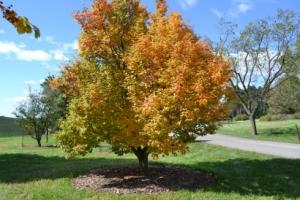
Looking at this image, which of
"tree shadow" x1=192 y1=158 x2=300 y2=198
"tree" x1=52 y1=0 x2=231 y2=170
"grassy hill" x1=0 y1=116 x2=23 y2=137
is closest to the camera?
"tree" x1=52 y1=0 x2=231 y2=170

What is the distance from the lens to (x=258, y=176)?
49.3ft

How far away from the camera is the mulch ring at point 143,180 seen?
12312mm

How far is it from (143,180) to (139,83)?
298 centimetres

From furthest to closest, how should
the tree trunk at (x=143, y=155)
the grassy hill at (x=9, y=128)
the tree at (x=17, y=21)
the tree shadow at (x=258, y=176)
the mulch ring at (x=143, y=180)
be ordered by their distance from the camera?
1. the grassy hill at (x=9, y=128)
2. the tree trunk at (x=143, y=155)
3. the tree shadow at (x=258, y=176)
4. the mulch ring at (x=143, y=180)
5. the tree at (x=17, y=21)

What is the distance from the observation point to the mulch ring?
12.3 meters

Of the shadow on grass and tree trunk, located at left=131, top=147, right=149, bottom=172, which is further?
tree trunk, located at left=131, top=147, right=149, bottom=172

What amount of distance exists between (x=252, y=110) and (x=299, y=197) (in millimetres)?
27783

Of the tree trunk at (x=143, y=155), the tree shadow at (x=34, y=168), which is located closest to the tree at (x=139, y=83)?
the tree trunk at (x=143, y=155)

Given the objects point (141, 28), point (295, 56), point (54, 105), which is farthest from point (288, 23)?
point (141, 28)

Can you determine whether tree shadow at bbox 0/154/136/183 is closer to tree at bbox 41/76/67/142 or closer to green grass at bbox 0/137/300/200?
green grass at bbox 0/137/300/200

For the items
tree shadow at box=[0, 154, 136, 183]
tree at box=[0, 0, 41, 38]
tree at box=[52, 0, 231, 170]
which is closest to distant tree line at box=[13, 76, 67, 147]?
tree shadow at box=[0, 154, 136, 183]

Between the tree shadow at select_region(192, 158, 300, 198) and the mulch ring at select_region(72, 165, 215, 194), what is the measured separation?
25.8 inches

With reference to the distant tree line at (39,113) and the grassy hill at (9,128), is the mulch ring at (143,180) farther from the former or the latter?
the grassy hill at (9,128)

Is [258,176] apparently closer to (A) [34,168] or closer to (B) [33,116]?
(A) [34,168]
